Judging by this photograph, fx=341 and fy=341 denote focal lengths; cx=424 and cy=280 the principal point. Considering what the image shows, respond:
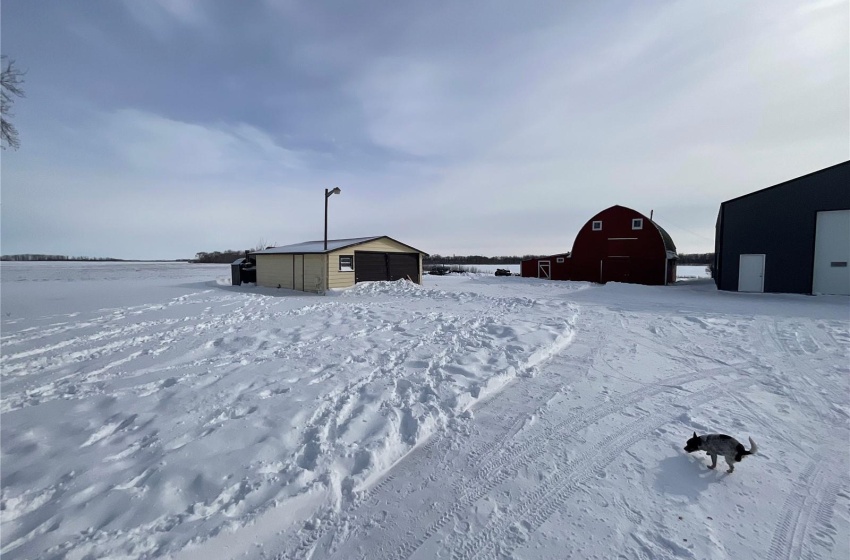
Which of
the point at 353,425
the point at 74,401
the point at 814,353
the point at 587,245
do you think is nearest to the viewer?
the point at 353,425

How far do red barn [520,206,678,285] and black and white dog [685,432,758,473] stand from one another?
2326 centimetres

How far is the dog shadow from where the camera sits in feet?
9.89

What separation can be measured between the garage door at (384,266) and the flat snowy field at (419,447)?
1155 centimetres

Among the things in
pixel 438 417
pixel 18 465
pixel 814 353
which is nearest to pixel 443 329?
pixel 438 417

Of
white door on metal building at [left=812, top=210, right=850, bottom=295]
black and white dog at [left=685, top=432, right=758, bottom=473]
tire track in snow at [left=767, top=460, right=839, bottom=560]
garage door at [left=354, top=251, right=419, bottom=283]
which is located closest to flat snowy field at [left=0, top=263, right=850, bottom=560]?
tire track in snow at [left=767, top=460, right=839, bottom=560]

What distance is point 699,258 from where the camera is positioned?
87.4 m

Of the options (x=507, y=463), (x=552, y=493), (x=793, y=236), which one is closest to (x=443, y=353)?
(x=507, y=463)

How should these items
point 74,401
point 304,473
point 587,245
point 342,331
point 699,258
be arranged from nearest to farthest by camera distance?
point 304,473 < point 74,401 < point 342,331 < point 587,245 < point 699,258

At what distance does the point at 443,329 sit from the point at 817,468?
630 cm

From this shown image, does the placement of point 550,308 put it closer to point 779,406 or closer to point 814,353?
point 814,353

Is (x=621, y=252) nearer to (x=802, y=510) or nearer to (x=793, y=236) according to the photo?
(x=793, y=236)

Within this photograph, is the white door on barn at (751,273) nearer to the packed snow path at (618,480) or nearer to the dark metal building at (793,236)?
the dark metal building at (793,236)

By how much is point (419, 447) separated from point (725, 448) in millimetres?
2954

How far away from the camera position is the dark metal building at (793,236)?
1450cm
